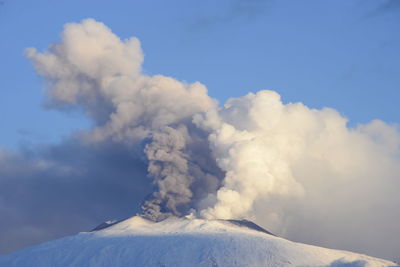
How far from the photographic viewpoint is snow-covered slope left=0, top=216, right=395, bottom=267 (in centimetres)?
15000

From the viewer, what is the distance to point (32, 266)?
165 m

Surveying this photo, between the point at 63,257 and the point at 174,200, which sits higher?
the point at 174,200

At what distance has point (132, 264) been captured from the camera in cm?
15550

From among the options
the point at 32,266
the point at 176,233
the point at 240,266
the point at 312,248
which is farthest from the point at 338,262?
the point at 32,266

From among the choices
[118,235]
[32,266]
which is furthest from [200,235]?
[32,266]

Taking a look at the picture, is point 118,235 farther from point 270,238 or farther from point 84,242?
point 270,238

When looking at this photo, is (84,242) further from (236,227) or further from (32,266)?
(236,227)

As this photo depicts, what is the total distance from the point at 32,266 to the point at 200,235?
36786 mm

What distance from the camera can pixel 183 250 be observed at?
510 ft

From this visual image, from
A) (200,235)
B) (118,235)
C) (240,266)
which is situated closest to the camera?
(240,266)

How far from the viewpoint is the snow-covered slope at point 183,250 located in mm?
150000

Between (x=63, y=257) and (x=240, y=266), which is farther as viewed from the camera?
(x=63, y=257)

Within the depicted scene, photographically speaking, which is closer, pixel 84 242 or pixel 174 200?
pixel 174 200

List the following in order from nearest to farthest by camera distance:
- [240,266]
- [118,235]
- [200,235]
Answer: [240,266] → [200,235] → [118,235]
